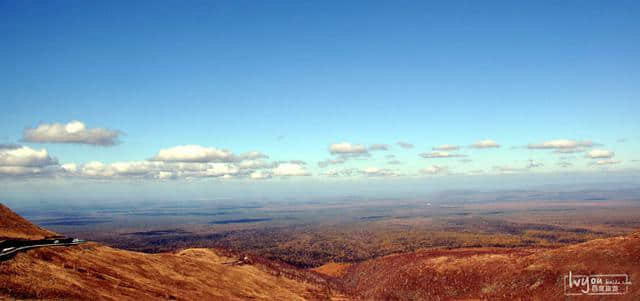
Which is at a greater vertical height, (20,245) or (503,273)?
(20,245)

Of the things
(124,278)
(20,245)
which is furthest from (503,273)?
(20,245)

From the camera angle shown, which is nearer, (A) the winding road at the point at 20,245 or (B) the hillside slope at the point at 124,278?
(B) the hillside slope at the point at 124,278
